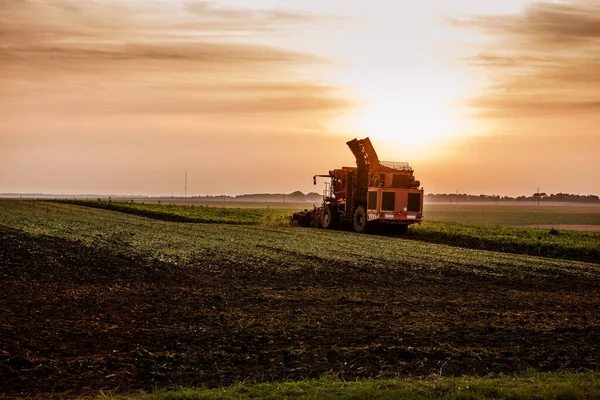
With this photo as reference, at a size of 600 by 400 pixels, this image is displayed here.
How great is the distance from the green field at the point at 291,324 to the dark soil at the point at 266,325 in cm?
5

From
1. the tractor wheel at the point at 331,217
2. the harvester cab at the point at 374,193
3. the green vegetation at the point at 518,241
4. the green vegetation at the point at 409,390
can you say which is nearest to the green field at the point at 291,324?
the green vegetation at the point at 409,390

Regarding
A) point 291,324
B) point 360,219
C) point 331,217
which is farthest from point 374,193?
point 291,324

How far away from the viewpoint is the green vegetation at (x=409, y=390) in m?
9.47

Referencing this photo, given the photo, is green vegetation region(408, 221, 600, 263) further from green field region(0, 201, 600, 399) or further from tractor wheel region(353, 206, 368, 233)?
green field region(0, 201, 600, 399)

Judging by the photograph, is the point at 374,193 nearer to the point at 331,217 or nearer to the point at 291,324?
the point at 331,217

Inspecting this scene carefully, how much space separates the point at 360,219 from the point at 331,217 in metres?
3.76

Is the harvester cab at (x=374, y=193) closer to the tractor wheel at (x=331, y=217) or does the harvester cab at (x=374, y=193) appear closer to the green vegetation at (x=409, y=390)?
the tractor wheel at (x=331, y=217)

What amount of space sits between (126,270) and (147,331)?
9.32 metres

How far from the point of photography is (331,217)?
47406mm

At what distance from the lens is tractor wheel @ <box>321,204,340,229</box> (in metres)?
47.4

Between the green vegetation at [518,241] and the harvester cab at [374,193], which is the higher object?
the harvester cab at [374,193]

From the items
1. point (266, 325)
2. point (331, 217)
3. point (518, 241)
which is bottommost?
point (266, 325)

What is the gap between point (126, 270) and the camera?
22891 millimetres

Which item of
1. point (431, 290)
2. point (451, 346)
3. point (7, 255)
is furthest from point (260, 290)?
point (7, 255)
